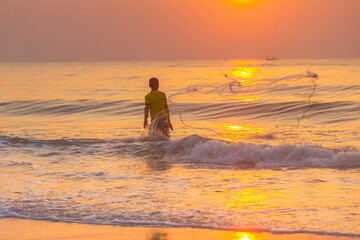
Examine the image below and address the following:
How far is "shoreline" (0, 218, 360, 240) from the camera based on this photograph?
6.12 m

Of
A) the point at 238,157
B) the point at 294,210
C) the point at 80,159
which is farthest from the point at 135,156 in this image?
the point at 294,210

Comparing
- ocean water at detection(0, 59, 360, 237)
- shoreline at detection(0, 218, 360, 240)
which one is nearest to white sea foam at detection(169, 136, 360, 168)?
ocean water at detection(0, 59, 360, 237)

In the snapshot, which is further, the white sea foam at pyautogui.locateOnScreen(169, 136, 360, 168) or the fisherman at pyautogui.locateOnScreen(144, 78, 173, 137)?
the fisherman at pyautogui.locateOnScreen(144, 78, 173, 137)

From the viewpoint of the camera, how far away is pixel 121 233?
6.47 metres

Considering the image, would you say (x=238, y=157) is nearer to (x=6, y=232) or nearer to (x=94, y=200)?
(x=94, y=200)

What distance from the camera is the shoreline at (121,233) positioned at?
6.12m

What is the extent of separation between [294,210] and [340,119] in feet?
45.5

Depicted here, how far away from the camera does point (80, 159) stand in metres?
12.6

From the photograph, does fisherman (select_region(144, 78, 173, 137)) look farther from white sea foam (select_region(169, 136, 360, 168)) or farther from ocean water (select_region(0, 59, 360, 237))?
white sea foam (select_region(169, 136, 360, 168))

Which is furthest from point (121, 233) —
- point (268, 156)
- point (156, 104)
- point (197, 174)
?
point (156, 104)

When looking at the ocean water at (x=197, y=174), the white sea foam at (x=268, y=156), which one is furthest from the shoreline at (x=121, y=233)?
the white sea foam at (x=268, y=156)

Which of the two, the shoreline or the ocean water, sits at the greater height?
the ocean water

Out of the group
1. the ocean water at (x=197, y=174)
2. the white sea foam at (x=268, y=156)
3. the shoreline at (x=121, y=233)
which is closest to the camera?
the shoreline at (x=121, y=233)

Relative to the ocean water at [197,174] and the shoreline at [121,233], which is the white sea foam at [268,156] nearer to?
the ocean water at [197,174]
